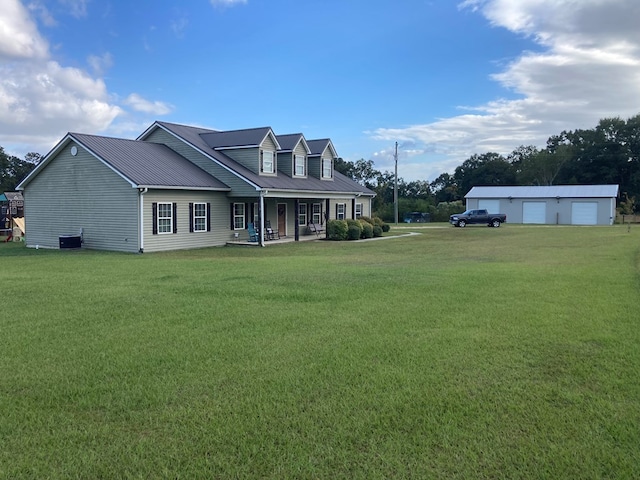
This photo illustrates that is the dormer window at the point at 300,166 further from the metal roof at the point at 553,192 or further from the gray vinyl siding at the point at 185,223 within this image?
the metal roof at the point at 553,192

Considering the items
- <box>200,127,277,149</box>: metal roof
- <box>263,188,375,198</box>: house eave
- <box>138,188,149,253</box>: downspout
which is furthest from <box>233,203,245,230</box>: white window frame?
<box>138,188,149,253</box>: downspout

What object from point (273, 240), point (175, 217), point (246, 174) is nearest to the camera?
point (175, 217)

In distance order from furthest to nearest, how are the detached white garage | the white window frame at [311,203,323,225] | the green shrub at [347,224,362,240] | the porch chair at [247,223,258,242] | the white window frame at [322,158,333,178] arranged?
the detached white garage
the white window frame at [322,158,333,178]
the white window frame at [311,203,323,225]
the green shrub at [347,224,362,240]
the porch chair at [247,223,258,242]

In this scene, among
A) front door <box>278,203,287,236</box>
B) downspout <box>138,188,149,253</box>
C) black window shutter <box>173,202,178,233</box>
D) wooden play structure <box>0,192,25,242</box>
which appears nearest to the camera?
downspout <box>138,188,149,253</box>

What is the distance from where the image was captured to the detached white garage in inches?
1842

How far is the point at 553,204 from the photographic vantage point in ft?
159

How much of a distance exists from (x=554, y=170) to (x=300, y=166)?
5049 cm

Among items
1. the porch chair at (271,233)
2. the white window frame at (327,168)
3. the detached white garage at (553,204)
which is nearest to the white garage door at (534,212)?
the detached white garage at (553,204)

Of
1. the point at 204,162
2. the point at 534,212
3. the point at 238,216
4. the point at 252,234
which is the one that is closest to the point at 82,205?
the point at 204,162

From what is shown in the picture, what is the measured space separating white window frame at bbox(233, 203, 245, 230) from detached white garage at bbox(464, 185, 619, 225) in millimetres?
31522

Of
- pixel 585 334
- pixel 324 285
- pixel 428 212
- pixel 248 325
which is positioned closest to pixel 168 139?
pixel 324 285

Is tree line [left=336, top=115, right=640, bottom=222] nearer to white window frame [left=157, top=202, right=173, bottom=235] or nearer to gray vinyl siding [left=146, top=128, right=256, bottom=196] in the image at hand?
gray vinyl siding [left=146, top=128, right=256, bottom=196]

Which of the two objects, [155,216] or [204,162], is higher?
[204,162]

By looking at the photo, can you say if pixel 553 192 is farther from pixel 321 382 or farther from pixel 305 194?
pixel 321 382
